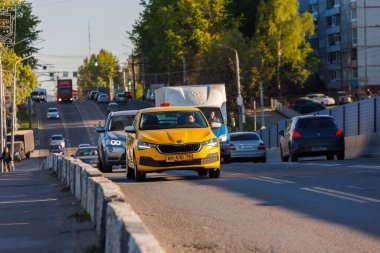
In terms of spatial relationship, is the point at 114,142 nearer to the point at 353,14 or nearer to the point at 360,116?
the point at 360,116

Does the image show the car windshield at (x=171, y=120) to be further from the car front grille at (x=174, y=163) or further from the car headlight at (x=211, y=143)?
the car front grille at (x=174, y=163)

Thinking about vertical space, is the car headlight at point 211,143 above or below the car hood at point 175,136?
below

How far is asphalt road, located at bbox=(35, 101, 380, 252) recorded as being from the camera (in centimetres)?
1095

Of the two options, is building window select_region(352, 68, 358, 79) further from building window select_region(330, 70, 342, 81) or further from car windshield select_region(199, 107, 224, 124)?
car windshield select_region(199, 107, 224, 124)

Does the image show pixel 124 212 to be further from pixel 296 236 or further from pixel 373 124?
pixel 373 124

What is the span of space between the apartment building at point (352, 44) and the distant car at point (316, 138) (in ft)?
279

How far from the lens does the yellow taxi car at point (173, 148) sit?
21.7 meters

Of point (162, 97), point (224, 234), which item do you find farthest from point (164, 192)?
point (162, 97)

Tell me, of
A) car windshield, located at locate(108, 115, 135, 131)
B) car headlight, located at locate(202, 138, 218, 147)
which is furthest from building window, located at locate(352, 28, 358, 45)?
car headlight, located at locate(202, 138, 218, 147)

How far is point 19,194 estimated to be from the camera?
921 inches

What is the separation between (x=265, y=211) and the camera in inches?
563

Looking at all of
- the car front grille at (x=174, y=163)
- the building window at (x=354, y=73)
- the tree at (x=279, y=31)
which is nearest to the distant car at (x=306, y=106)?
the tree at (x=279, y=31)

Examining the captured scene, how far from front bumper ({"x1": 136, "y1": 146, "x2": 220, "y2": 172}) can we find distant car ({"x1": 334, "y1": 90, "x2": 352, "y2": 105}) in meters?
88.3

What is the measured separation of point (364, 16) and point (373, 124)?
3341 inches
